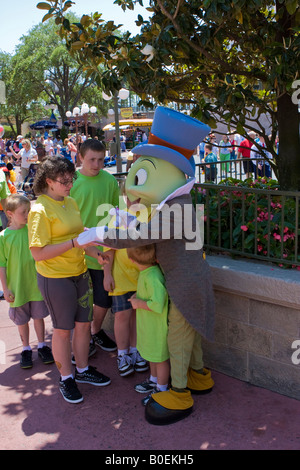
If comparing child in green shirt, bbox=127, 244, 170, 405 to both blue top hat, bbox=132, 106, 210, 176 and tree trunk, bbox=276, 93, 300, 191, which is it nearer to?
blue top hat, bbox=132, 106, 210, 176

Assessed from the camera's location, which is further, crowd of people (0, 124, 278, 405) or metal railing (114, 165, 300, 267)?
metal railing (114, 165, 300, 267)

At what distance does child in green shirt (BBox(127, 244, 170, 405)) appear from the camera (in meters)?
3.14

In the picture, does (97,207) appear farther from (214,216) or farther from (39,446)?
(39,446)

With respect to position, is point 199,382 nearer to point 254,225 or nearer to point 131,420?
point 131,420

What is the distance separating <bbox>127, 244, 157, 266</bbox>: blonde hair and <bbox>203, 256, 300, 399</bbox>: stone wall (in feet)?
2.03

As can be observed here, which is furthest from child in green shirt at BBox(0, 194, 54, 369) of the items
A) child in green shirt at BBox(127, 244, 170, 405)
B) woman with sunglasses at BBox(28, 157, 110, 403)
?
child in green shirt at BBox(127, 244, 170, 405)

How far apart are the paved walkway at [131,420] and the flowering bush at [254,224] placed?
1.02 meters

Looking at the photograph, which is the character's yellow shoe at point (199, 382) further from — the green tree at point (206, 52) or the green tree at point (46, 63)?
the green tree at point (46, 63)

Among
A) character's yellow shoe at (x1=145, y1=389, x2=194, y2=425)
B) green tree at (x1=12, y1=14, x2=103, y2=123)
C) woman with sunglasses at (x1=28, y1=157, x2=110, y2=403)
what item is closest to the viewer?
character's yellow shoe at (x1=145, y1=389, x2=194, y2=425)

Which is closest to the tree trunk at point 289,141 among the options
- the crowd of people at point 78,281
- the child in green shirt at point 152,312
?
the crowd of people at point 78,281

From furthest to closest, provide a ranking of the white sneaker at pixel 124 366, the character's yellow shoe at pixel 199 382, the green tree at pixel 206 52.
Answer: the white sneaker at pixel 124 366, the character's yellow shoe at pixel 199 382, the green tree at pixel 206 52

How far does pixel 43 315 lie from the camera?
4102 millimetres

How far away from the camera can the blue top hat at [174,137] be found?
296 centimetres

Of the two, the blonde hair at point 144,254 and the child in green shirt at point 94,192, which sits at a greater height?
the child in green shirt at point 94,192
